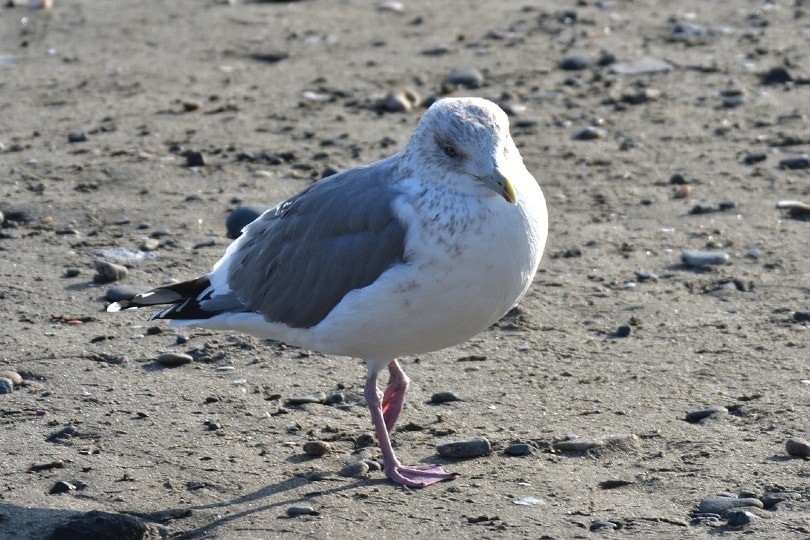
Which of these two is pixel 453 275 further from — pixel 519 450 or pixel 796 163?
pixel 796 163

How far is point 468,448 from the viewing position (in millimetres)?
5766

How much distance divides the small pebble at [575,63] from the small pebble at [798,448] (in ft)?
20.2

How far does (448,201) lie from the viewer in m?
5.35

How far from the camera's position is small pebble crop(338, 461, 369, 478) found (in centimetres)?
564

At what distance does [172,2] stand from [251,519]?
30.5 ft

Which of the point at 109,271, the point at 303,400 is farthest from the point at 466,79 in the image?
the point at 303,400

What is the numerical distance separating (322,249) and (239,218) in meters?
2.43

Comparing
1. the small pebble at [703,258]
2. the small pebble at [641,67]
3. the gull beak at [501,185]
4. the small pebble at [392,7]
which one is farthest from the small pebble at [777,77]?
the gull beak at [501,185]

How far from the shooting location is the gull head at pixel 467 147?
5.29 metres

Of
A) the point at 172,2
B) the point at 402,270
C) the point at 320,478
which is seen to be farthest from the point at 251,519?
the point at 172,2

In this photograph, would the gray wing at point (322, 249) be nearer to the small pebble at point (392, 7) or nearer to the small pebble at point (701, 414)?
the small pebble at point (701, 414)

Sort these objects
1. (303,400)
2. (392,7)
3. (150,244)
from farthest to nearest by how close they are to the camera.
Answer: (392,7), (150,244), (303,400)

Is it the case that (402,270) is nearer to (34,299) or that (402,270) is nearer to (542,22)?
(34,299)

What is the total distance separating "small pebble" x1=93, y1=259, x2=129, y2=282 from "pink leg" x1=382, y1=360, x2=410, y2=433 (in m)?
2.18
